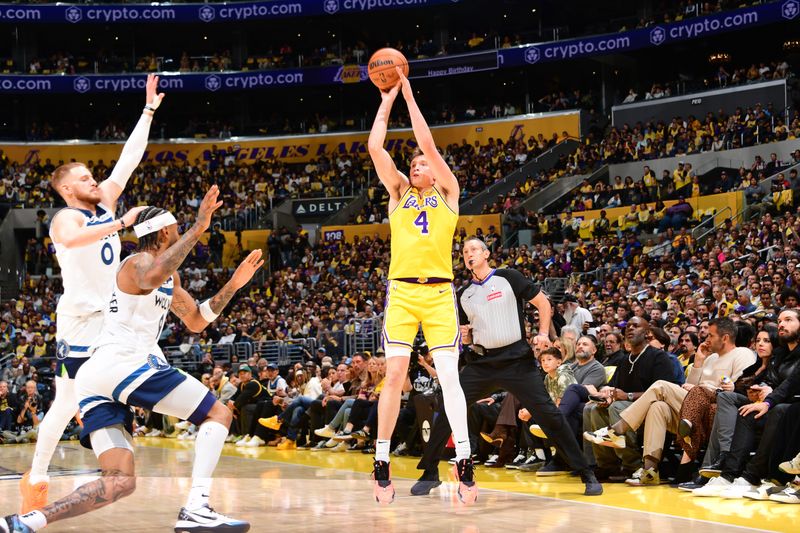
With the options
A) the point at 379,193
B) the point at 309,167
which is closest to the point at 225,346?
the point at 379,193

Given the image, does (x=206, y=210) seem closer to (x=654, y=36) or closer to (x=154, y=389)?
(x=154, y=389)

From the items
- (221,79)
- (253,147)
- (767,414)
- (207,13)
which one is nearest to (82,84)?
(221,79)

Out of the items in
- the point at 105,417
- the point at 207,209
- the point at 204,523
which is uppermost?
the point at 207,209

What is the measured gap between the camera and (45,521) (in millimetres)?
4801

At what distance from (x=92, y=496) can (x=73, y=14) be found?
34961 mm

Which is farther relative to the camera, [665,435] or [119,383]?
[665,435]

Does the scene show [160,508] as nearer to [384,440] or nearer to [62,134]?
[384,440]

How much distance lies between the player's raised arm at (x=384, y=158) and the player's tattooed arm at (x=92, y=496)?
2.71m

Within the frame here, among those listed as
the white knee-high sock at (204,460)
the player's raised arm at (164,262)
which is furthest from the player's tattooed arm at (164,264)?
the white knee-high sock at (204,460)

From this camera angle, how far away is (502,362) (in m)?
7.45

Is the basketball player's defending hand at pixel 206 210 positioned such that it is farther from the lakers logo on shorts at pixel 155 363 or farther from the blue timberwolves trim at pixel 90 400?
the blue timberwolves trim at pixel 90 400

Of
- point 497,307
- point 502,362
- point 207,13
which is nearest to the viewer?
point 502,362

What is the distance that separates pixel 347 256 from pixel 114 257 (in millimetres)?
22528

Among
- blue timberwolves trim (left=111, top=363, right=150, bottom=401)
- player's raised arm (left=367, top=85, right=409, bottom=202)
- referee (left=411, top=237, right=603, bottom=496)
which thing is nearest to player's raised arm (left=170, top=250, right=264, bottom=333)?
blue timberwolves trim (left=111, top=363, right=150, bottom=401)
